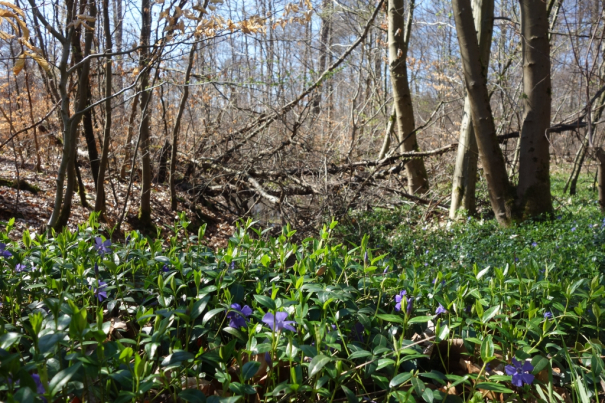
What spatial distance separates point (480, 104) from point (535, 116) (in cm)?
74

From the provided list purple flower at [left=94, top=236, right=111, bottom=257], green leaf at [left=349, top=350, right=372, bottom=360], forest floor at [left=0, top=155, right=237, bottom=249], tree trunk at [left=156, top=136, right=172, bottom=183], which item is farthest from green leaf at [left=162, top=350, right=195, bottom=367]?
tree trunk at [left=156, top=136, right=172, bottom=183]

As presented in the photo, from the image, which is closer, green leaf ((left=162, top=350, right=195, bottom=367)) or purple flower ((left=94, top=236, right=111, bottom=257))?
green leaf ((left=162, top=350, right=195, bottom=367))

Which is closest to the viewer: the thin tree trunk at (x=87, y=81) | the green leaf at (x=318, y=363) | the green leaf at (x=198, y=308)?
the green leaf at (x=318, y=363)

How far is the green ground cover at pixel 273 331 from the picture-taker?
1.18 metres

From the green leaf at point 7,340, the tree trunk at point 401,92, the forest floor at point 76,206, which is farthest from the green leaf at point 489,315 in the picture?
the tree trunk at point 401,92

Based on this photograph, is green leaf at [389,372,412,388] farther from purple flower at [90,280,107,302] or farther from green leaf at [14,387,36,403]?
purple flower at [90,280,107,302]

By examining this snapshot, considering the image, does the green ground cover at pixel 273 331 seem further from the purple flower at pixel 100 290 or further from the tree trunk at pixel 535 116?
the tree trunk at pixel 535 116

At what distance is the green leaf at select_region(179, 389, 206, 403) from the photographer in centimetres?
115

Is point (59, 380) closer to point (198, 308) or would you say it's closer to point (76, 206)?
point (198, 308)

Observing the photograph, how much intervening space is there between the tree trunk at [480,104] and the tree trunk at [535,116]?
22cm

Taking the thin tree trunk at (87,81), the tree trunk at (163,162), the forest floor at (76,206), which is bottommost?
the forest floor at (76,206)

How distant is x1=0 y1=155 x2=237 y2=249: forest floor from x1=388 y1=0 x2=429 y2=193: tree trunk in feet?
11.2

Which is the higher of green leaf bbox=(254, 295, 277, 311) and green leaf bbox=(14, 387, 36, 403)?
green leaf bbox=(254, 295, 277, 311)

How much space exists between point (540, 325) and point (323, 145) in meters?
7.23
